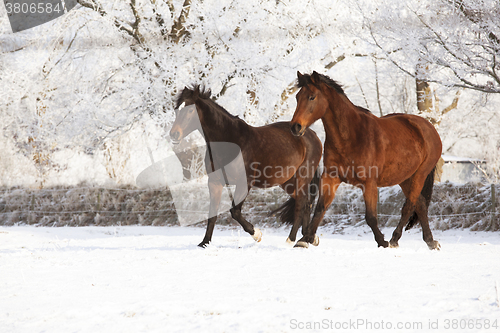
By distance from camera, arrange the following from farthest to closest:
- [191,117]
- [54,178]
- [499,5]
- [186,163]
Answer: [54,178] → [186,163] → [499,5] → [191,117]

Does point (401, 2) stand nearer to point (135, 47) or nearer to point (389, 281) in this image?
point (135, 47)

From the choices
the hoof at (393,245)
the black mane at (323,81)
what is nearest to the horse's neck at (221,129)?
the black mane at (323,81)

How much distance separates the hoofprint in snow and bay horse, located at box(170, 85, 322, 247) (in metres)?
0.99

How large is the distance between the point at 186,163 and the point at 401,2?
8533 mm

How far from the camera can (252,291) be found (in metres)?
3.45

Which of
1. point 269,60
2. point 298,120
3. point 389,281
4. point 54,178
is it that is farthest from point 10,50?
point 389,281

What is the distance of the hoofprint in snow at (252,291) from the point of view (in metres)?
2.68

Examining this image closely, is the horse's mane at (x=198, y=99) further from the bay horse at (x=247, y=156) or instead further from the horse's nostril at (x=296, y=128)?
the horse's nostril at (x=296, y=128)

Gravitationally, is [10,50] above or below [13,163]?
above

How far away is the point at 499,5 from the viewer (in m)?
9.72

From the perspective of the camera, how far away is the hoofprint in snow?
2.68 metres

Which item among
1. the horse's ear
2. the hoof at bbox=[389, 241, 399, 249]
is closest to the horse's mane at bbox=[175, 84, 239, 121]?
the horse's ear

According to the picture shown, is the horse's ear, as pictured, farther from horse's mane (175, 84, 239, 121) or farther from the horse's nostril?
horse's mane (175, 84, 239, 121)

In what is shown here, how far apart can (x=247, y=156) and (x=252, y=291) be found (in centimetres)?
322
